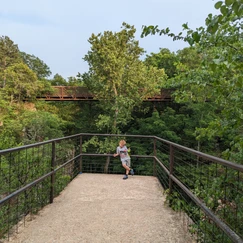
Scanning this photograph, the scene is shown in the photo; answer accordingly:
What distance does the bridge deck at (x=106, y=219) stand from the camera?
2.87 metres

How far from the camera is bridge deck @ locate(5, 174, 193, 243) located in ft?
9.43

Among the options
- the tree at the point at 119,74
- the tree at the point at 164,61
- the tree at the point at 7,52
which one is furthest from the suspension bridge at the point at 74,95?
the tree at the point at 7,52

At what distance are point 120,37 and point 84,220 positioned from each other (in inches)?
564

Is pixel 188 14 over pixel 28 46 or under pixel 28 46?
under

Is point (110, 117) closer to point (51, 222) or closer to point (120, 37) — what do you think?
point (120, 37)

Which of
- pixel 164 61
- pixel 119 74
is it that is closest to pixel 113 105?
pixel 119 74

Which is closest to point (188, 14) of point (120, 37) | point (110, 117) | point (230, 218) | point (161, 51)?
point (230, 218)

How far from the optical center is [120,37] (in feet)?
52.7

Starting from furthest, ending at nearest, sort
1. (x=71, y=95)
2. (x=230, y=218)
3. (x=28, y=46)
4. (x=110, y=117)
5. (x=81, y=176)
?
1. (x=28, y=46)
2. (x=71, y=95)
3. (x=110, y=117)
4. (x=81, y=176)
5. (x=230, y=218)

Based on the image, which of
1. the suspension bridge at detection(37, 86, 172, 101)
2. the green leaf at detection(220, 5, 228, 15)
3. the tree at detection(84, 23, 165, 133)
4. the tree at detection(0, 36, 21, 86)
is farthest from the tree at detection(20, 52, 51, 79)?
the green leaf at detection(220, 5, 228, 15)

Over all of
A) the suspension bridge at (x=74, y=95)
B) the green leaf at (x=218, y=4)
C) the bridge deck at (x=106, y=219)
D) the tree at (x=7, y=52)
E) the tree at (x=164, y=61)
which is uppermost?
the tree at (x=7, y=52)

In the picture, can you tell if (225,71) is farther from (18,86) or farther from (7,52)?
(7,52)

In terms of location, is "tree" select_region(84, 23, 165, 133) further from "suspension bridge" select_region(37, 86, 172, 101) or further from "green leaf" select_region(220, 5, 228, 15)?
"green leaf" select_region(220, 5, 228, 15)

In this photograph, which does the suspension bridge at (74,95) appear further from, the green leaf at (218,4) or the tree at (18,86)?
the green leaf at (218,4)
